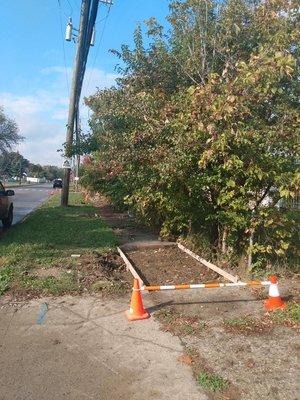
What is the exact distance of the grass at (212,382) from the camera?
4016 mm

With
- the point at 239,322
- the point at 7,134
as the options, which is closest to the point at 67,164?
the point at 239,322

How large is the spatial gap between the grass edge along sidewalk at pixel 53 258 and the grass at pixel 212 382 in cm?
318

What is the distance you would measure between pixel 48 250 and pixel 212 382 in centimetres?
697

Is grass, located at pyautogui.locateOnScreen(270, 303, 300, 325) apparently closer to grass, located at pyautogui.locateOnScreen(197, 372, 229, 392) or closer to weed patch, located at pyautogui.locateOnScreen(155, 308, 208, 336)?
weed patch, located at pyautogui.locateOnScreen(155, 308, 208, 336)

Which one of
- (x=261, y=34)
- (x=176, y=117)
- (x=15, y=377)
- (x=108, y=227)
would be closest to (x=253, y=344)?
(x=15, y=377)

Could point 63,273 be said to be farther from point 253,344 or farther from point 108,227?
point 108,227

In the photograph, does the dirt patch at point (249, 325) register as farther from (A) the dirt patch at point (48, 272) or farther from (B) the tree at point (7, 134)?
(B) the tree at point (7, 134)

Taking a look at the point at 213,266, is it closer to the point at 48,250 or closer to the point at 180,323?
the point at 180,323

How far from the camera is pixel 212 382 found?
4.11 m

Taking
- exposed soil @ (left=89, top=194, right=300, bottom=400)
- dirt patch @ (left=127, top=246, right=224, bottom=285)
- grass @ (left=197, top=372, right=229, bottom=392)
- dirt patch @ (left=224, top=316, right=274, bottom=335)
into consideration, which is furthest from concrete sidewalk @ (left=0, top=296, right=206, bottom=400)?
dirt patch @ (left=127, top=246, right=224, bottom=285)

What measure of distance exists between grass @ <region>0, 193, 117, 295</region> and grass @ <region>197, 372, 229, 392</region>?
348 cm

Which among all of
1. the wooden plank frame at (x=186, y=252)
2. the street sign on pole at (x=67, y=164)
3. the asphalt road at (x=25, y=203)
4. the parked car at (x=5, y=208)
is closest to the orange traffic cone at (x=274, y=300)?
the wooden plank frame at (x=186, y=252)

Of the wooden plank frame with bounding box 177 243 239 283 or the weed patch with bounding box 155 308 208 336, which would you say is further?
the wooden plank frame with bounding box 177 243 239 283

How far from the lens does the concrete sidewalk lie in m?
4.02
